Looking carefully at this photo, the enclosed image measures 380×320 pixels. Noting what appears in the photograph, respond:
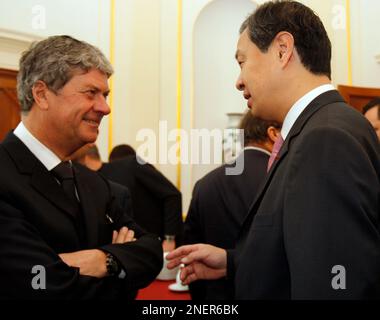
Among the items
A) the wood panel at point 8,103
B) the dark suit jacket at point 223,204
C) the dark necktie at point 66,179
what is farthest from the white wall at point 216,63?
the dark necktie at point 66,179

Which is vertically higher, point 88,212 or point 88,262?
point 88,212

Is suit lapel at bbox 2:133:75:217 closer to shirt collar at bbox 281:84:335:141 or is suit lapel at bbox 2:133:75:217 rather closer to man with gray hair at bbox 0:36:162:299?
man with gray hair at bbox 0:36:162:299

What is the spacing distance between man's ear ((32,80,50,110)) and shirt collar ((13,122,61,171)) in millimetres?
121

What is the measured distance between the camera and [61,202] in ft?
4.90

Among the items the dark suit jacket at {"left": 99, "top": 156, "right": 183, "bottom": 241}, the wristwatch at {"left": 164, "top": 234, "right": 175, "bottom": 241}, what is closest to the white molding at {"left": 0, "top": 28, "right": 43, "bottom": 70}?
the dark suit jacket at {"left": 99, "top": 156, "right": 183, "bottom": 241}

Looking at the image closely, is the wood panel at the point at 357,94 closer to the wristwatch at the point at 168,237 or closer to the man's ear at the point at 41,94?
the wristwatch at the point at 168,237

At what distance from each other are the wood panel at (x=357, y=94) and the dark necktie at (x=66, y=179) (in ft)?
9.26

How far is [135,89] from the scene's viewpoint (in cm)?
586

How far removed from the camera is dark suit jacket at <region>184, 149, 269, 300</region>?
2057 millimetres

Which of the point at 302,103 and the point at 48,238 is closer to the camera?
the point at 302,103

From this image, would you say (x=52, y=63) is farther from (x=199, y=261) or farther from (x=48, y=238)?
(x=199, y=261)

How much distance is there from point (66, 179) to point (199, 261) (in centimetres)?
59

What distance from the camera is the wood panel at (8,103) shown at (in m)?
5.03

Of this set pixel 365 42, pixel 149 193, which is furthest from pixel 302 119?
pixel 365 42
